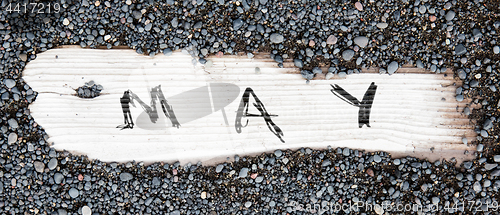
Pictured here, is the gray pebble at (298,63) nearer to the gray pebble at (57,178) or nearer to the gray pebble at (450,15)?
the gray pebble at (450,15)

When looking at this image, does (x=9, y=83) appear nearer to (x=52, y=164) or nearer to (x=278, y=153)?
(x=52, y=164)

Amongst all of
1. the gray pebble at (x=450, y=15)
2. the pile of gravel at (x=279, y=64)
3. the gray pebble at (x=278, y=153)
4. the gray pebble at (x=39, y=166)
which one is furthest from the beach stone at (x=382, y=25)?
the gray pebble at (x=39, y=166)

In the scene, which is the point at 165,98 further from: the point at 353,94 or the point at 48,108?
the point at 353,94

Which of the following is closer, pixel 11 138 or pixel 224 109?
pixel 11 138

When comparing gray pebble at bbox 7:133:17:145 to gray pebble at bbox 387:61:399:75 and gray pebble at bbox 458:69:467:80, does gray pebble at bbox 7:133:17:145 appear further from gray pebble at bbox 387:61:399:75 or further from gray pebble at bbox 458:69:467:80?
gray pebble at bbox 458:69:467:80

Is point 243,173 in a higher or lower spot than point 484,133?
lower

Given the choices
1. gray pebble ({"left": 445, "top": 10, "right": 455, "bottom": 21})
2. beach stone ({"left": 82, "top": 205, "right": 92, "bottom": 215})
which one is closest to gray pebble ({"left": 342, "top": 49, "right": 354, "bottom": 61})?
gray pebble ({"left": 445, "top": 10, "right": 455, "bottom": 21})

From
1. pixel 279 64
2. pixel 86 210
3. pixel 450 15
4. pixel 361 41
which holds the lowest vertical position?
pixel 86 210

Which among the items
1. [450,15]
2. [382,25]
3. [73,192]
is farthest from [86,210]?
[450,15]
